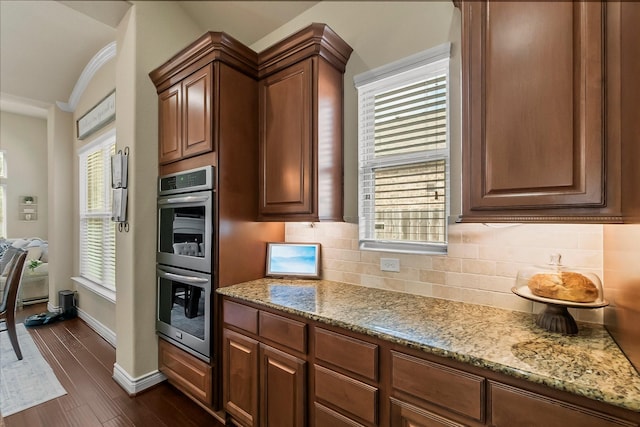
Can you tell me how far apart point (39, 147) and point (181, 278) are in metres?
3.07

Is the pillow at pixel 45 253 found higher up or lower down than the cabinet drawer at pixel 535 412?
higher up

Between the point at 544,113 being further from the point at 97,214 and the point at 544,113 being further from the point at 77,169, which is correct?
the point at 77,169

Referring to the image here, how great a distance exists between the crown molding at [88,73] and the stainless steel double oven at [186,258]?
2.03m

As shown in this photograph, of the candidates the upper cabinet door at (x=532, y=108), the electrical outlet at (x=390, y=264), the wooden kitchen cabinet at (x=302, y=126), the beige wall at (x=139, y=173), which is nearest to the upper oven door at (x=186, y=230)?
the beige wall at (x=139, y=173)

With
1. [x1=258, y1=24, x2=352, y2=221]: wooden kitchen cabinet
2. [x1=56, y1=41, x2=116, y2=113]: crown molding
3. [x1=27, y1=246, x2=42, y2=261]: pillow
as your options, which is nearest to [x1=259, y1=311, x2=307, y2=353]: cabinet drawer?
[x1=258, y1=24, x2=352, y2=221]: wooden kitchen cabinet

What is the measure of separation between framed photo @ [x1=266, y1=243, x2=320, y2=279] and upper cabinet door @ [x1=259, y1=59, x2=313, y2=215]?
321mm

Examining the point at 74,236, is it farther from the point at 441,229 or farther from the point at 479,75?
the point at 479,75

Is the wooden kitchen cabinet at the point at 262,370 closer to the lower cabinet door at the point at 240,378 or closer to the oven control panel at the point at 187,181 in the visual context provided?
the lower cabinet door at the point at 240,378

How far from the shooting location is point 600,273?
1.21 metres

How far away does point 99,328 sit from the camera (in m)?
3.26

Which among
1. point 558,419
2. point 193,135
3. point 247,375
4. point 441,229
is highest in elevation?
point 193,135

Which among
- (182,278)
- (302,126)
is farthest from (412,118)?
(182,278)

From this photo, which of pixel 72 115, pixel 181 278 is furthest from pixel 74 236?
pixel 181 278

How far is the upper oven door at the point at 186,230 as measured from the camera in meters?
1.84
